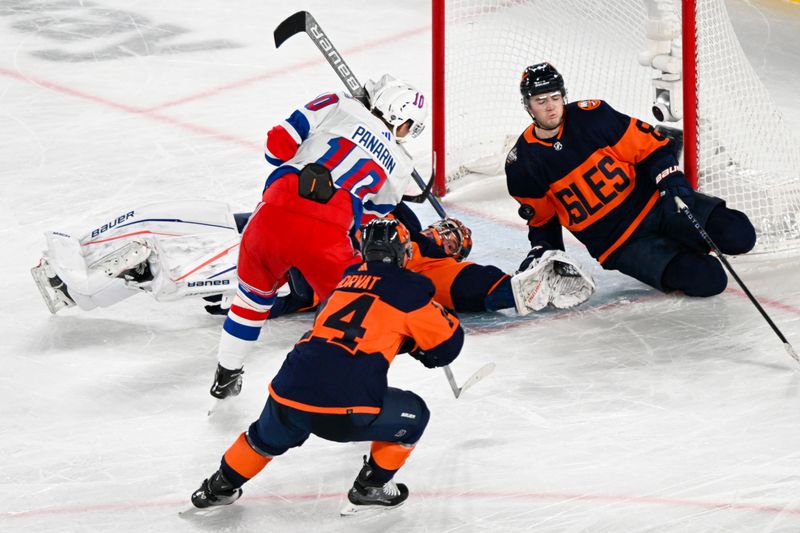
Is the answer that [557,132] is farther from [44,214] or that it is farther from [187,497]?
[44,214]

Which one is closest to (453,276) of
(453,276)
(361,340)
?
(453,276)

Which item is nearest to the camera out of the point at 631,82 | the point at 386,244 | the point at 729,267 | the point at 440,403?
the point at 386,244

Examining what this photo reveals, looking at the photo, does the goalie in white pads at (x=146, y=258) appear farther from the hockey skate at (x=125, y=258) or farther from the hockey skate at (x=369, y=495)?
the hockey skate at (x=369, y=495)

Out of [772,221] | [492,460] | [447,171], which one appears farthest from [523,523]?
[447,171]

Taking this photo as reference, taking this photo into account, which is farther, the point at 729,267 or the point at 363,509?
the point at 729,267

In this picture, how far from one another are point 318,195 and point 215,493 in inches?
35.4

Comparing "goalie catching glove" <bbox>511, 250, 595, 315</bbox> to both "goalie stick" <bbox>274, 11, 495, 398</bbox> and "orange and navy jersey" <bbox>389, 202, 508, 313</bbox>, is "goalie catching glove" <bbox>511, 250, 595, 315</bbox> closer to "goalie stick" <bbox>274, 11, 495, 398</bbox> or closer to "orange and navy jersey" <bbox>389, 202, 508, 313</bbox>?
"orange and navy jersey" <bbox>389, 202, 508, 313</bbox>

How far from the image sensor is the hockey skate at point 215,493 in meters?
3.21

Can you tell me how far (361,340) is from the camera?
3010 millimetres

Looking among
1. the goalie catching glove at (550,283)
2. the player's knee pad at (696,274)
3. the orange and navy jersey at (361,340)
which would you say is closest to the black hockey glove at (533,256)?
the goalie catching glove at (550,283)

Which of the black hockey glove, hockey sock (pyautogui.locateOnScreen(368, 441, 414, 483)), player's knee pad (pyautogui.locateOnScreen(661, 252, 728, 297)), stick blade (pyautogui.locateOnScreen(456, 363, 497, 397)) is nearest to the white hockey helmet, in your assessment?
the black hockey glove

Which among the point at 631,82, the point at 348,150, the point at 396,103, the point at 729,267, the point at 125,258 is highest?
the point at 396,103

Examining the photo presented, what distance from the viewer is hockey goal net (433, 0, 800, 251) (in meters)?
4.59

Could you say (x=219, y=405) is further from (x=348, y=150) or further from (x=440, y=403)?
(x=348, y=150)
